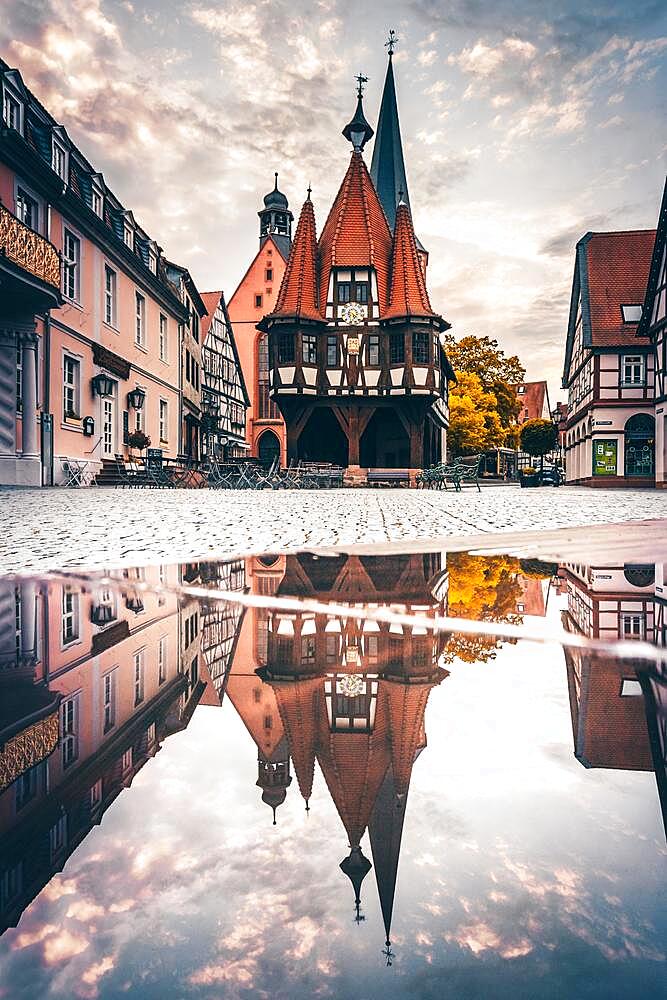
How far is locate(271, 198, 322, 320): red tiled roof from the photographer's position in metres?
32.4

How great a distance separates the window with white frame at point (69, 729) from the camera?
1328 mm

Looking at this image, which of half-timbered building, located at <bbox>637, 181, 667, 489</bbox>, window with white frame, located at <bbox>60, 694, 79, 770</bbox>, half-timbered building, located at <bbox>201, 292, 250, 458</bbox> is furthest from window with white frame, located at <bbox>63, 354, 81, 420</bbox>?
half-timbered building, located at <bbox>637, 181, 667, 489</bbox>

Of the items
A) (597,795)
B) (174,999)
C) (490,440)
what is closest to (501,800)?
(597,795)

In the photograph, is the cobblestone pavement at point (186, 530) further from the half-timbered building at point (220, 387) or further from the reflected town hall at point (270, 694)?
the half-timbered building at point (220, 387)

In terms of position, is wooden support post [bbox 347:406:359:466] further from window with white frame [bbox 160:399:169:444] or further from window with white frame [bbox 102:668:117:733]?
window with white frame [bbox 102:668:117:733]

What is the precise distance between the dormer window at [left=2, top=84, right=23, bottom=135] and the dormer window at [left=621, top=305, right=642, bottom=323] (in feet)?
95.4

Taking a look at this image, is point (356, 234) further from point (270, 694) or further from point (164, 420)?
point (270, 694)

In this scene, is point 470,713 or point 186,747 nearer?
point 186,747

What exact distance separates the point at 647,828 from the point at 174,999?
672 mm

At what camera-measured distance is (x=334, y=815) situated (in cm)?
110

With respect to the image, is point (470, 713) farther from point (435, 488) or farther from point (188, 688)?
point (435, 488)

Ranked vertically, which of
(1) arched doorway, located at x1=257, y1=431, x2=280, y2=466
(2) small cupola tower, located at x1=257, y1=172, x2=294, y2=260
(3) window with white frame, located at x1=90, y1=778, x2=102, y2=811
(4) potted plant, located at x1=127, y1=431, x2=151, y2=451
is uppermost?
(2) small cupola tower, located at x1=257, y1=172, x2=294, y2=260

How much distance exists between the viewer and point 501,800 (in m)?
1.15

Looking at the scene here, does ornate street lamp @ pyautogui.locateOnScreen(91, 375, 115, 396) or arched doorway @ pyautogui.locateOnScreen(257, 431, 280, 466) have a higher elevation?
arched doorway @ pyautogui.locateOnScreen(257, 431, 280, 466)
